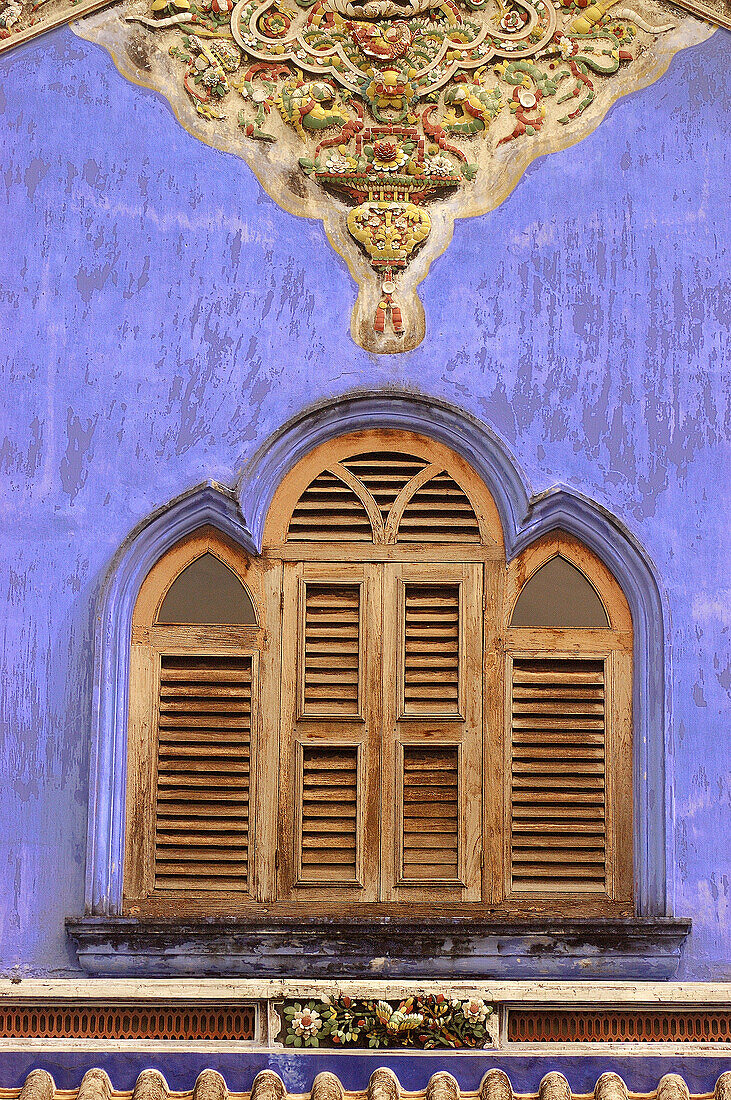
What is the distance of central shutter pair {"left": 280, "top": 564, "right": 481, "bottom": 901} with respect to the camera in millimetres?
6016

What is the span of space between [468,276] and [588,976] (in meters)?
3.13

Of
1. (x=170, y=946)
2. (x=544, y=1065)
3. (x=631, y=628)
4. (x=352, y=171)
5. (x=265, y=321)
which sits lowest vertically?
(x=544, y=1065)

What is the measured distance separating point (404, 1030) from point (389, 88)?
4137mm

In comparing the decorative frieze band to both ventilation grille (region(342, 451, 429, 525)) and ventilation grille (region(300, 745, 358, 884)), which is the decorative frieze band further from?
ventilation grille (region(342, 451, 429, 525))

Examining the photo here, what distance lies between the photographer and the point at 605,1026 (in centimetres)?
577

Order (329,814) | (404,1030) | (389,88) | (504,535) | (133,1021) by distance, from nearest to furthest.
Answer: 1. (404,1030)
2. (133,1021)
3. (329,814)
4. (504,535)
5. (389,88)

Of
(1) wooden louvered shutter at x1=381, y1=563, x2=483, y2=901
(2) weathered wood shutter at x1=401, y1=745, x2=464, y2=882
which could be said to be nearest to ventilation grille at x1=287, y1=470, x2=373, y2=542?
(1) wooden louvered shutter at x1=381, y1=563, x2=483, y2=901

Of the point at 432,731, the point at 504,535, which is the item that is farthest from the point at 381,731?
the point at 504,535

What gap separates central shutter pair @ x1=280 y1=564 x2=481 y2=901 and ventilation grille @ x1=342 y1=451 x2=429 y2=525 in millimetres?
312

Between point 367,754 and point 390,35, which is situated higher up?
point 390,35

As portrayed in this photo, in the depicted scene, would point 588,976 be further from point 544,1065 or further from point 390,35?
point 390,35

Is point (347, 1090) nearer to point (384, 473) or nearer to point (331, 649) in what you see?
point (331, 649)

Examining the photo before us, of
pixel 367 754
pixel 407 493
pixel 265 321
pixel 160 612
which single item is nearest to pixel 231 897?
pixel 367 754

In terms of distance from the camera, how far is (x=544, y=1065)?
566cm
